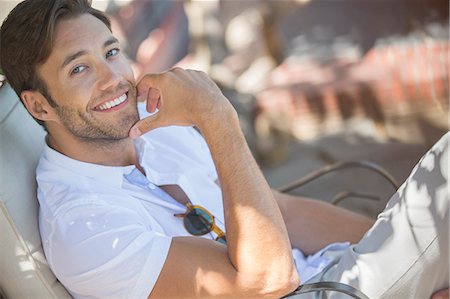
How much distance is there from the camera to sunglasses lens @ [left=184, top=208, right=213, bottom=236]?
2.68 meters

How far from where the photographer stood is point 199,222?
107 inches

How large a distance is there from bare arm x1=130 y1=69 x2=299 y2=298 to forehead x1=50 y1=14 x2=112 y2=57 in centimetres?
45

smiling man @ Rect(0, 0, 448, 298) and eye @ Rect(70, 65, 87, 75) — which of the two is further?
eye @ Rect(70, 65, 87, 75)

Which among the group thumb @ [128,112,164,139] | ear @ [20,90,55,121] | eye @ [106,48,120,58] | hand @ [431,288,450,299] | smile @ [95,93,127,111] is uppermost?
eye @ [106,48,120,58]

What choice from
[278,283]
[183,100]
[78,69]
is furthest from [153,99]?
[278,283]

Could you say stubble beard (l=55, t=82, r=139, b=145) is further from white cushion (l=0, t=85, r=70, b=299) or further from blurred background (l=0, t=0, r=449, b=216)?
blurred background (l=0, t=0, r=449, b=216)

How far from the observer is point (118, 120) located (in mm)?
2686

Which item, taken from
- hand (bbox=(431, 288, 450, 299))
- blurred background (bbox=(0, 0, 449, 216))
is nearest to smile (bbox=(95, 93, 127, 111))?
hand (bbox=(431, 288, 450, 299))

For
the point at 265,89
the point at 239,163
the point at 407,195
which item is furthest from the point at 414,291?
the point at 265,89

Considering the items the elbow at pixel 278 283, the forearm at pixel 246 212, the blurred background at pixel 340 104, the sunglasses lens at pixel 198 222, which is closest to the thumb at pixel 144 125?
the forearm at pixel 246 212

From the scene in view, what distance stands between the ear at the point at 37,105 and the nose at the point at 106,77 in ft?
0.66

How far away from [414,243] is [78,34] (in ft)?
4.42

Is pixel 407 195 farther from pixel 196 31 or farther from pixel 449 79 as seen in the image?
pixel 196 31

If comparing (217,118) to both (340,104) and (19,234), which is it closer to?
(19,234)
